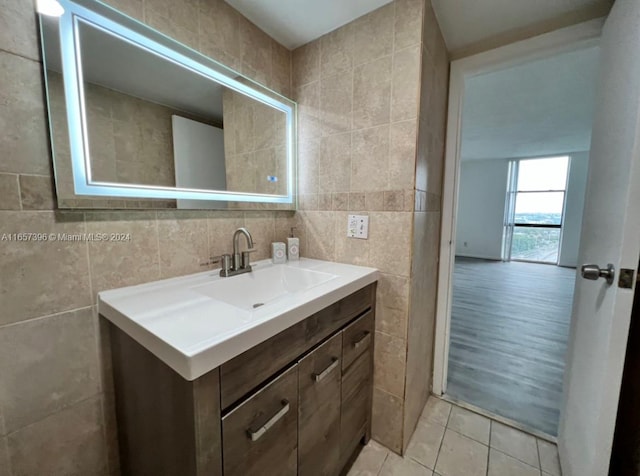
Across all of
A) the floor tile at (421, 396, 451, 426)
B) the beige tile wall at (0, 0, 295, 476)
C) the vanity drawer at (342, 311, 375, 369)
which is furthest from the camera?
the floor tile at (421, 396, 451, 426)

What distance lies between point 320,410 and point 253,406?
1.23ft

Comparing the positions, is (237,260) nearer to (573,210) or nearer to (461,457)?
(461,457)

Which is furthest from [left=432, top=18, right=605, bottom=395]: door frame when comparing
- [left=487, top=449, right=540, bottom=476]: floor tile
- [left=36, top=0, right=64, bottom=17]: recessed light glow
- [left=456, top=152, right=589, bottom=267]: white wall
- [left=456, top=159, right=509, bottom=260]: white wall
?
[left=456, top=152, right=589, bottom=267]: white wall

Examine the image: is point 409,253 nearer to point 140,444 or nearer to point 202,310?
point 202,310

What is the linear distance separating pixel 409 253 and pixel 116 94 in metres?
1.31

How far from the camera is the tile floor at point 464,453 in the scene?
1.23 metres

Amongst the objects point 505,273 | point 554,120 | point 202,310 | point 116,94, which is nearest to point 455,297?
point 505,273

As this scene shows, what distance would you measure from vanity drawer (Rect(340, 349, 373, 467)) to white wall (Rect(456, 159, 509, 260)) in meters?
5.90

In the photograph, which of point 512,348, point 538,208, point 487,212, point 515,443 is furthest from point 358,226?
point 538,208

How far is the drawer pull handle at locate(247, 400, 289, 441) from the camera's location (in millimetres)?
675

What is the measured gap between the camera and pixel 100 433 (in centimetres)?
92

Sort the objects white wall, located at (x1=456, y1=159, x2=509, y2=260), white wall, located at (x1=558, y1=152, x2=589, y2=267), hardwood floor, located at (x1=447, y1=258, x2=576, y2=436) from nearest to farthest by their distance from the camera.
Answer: hardwood floor, located at (x1=447, y1=258, x2=576, y2=436) → white wall, located at (x1=558, y1=152, x2=589, y2=267) → white wall, located at (x1=456, y1=159, x2=509, y2=260)

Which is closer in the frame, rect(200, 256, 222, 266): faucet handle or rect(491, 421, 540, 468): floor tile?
rect(200, 256, 222, 266): faucet handle

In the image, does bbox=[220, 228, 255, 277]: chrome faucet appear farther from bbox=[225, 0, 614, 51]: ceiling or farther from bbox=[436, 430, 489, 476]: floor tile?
bbox=[436, 430, 489, 476]: floor tile
